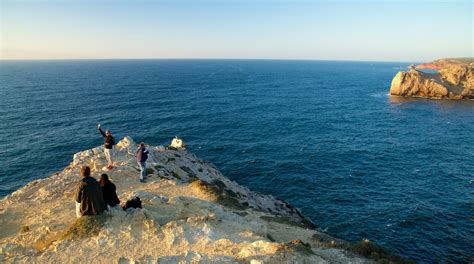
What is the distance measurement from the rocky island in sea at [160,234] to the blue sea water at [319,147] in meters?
16.5

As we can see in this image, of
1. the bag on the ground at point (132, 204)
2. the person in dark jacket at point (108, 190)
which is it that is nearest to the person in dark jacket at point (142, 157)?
the bag on the ground at point (132, 204)

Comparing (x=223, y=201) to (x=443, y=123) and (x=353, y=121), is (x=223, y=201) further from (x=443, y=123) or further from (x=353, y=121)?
(x=443, y=123)

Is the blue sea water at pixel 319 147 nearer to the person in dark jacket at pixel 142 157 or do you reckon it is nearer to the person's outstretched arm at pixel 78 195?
the person in dark jacket at pixel 142 157

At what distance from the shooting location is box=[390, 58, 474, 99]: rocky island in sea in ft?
353

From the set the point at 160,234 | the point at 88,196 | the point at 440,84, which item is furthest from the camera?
the point at 440,84

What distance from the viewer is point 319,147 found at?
5862 centimetres

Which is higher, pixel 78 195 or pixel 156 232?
pixel 78 195

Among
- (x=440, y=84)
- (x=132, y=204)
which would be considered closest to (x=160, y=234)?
(x=132, y=204)

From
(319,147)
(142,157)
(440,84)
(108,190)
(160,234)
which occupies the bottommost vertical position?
(319,147)

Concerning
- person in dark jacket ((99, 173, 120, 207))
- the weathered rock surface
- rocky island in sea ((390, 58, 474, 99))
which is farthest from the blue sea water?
person in dark jacket ((99, 173, 120, 207))

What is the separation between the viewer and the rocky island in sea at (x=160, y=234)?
49.3ft

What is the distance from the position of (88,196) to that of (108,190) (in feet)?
3.75

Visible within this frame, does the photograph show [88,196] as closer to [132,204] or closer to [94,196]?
[94,196]

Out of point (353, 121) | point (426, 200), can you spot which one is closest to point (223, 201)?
point (426, 200)
